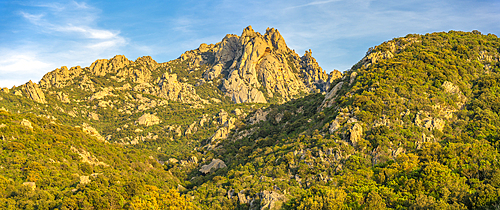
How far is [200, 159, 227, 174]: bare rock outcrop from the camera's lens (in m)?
85.0

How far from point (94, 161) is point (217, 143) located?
1661 inches

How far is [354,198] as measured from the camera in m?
46.4

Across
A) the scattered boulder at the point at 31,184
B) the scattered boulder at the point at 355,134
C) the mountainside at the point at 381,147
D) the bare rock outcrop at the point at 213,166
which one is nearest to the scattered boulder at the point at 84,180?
the mountainside at the point at 381,147

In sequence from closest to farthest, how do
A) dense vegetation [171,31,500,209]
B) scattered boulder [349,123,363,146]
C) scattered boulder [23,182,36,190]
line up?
dense vegetation [171,31,500,209], scattered boulder [23,182,36,190], scattered boulder [349,123,363,146]

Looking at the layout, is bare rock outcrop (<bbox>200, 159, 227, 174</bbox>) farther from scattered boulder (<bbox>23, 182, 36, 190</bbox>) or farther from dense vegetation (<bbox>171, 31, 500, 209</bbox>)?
scattered boulder (<bbox>23, 182, 36, 190</bbox>)

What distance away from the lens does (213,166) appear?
86750 mm

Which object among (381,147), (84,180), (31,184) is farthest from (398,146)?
(31,184)

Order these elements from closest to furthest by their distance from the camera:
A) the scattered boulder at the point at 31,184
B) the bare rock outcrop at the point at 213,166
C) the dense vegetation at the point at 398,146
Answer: the dense vegetation at the point at 398,146, the scattered boulder at the point at 31,184, the bare rock outcrop at the point at 213,166

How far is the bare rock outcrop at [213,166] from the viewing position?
279 ft

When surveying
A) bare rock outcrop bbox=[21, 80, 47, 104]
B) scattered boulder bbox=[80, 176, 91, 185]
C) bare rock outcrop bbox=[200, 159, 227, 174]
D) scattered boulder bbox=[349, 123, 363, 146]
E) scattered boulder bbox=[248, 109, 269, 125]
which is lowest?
bare rock outcrop bbox=[200, 159, 227, 174]

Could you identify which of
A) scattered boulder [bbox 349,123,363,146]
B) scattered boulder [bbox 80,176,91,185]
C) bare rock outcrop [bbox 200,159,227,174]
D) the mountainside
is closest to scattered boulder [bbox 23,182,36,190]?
the mountainside

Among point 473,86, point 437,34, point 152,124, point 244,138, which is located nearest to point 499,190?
point 473,86

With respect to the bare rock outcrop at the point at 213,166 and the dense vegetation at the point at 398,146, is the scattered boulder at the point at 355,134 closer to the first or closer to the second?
the dense vegetation at the point at 398,146

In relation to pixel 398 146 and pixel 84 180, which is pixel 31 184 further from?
pixel 398 146
